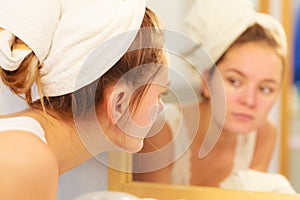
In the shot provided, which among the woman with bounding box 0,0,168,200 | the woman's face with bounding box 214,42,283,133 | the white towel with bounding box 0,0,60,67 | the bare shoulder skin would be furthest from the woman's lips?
the white towel with bounding box 0,0,60,67

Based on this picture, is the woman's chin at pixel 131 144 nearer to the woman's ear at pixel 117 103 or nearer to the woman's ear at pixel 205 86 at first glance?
the woman's ear at pixel 117 103

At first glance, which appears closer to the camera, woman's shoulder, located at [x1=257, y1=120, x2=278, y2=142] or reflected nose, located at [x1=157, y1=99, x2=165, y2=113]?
reflected nose, located at [x1=157, y1=99, x2=165, y2=113]

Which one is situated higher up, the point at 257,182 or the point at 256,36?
the point at 256,36

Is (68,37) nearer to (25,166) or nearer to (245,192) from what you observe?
(25,166)

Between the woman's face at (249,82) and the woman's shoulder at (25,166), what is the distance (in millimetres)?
370

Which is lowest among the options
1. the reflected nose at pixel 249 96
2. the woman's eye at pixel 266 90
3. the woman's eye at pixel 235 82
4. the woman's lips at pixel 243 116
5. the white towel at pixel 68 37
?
the woman's lips at pixel 243 116

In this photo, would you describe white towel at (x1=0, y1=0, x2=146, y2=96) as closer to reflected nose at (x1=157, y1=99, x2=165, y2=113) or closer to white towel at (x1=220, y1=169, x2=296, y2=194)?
reflected nose at (x1=157, y1=99, x2=165, y2=113)

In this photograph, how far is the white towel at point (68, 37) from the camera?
0.69 meters

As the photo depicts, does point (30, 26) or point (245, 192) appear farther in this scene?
point (245, 192)

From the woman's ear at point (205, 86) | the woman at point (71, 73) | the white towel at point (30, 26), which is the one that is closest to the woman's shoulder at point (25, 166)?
the woman at point (71, 73)

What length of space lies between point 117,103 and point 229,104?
257 millimetres

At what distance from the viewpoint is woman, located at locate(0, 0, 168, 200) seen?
0.69 m

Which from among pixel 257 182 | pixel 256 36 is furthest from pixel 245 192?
pixel 256 36

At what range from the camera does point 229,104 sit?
929mm
